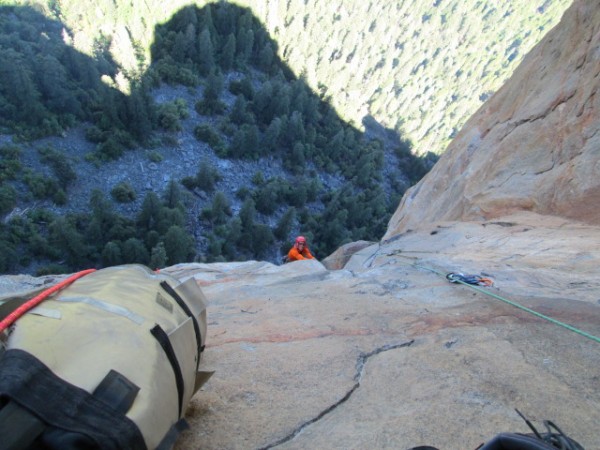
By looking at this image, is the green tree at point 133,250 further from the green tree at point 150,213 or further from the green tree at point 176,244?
the green tree at point 150,213

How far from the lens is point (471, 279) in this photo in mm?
3906

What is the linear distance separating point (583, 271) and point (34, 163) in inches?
1871

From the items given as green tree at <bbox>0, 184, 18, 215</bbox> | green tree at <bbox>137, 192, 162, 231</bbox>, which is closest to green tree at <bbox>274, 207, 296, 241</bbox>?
green tree at <bbox>137, 192, 162, 231</bbox>

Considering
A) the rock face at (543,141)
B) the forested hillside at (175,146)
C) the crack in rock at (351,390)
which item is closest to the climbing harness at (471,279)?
the crack in rock at (351,390)

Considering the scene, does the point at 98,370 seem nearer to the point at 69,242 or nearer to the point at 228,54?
the point at 69,242

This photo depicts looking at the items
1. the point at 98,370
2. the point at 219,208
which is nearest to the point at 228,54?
the point at 219,208

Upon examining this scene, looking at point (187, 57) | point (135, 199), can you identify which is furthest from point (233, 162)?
point (187, 57)

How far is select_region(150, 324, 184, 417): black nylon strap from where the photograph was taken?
1.55 meters

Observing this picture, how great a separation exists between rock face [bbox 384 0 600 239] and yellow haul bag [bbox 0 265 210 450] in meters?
6.15

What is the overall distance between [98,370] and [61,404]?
0.53 ft

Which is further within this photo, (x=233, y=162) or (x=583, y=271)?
(x=233, y=162)

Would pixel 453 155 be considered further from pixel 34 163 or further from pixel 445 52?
pixel 445 52

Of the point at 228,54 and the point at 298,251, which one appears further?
the point at 228,54

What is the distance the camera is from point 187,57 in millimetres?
61938
